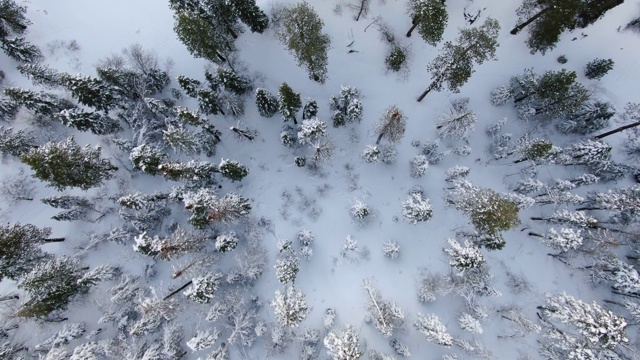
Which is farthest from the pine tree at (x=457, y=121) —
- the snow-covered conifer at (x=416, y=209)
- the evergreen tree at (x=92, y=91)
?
the evergreen tree at (x=92, y=91)

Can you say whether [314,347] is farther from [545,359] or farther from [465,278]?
[545,359]

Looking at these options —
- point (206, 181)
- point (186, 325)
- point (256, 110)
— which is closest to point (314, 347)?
point (186, 325)

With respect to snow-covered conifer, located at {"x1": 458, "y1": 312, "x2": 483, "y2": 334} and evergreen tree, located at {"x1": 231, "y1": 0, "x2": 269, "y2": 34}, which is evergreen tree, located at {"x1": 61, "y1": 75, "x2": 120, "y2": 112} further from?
snow-covered conifer, located at {"x1": 458, "y1": 312, "x2": 483, "y2": 334}

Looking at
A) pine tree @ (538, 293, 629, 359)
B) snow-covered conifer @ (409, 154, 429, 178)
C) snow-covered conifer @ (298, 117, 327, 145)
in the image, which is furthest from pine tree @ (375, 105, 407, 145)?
pine tree @ (538, 293, 629, 359)

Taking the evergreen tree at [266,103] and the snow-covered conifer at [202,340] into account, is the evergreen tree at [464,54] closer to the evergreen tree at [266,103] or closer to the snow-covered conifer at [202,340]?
the evergreen tree at [266,103]

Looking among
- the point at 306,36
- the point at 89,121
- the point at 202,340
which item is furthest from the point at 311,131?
the point at 202,340

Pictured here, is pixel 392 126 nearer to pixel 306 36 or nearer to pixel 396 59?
pixel 396 59
